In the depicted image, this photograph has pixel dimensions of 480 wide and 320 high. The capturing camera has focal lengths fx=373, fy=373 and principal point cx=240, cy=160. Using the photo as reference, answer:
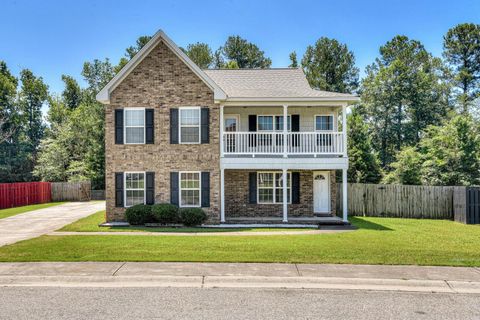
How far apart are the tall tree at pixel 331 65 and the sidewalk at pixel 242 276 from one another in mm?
36337

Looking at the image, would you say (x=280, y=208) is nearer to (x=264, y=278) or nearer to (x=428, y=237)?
(x=428, y=237)

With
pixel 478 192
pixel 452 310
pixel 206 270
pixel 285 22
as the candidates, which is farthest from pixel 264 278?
pixel 285 22

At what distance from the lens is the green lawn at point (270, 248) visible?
9.53 m

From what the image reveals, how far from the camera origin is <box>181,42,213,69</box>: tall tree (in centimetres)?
4306

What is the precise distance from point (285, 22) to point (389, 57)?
21586 millimetres

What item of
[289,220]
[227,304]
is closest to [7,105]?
[289,220]

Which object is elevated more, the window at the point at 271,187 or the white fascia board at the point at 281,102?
the white fascia board at the point at 281,102

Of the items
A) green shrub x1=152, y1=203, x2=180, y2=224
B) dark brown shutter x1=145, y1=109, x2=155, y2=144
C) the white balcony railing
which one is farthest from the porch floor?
dark brown shutter x1=145, y1=109, x2=155, y2=144

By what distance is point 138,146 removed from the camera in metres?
17.1

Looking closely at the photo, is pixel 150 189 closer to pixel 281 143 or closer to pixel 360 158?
pixel 281 143

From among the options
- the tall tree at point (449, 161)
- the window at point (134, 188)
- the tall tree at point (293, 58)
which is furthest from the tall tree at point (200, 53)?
the window at point (134, 188)

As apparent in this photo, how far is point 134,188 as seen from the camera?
17062 mm

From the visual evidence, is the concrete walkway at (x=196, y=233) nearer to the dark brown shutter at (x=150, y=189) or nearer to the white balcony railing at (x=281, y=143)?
the dark brown shutter at (x=150, y=189)

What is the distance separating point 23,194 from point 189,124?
1832 cm
